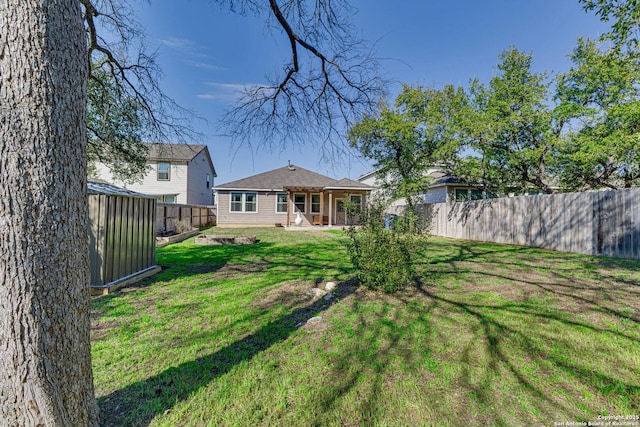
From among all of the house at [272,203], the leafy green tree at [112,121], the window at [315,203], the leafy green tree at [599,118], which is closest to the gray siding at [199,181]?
the house at [272,203]

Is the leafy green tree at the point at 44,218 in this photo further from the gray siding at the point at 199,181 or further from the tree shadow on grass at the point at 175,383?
the gray siding at the point at 199,181

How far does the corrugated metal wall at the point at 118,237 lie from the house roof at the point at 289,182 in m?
11.7

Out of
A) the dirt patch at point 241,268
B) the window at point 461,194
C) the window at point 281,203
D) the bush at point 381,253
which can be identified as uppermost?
the window at point 461,194

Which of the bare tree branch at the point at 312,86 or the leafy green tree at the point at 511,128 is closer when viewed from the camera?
the bare tree branch at the point at 312,86

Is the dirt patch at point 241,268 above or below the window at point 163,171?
below

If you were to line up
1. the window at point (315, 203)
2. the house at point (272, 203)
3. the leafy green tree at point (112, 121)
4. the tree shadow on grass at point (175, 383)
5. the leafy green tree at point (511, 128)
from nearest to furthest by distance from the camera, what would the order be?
1. the tree shadow on grass at point (175, 383)
2. the leafy green tree at point (112, 121)
3. the leafy green tree at point (511, 128)
4. the house at point (272, 203)
5. the window at point (315, 203)

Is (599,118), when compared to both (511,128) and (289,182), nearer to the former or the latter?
(511,128)

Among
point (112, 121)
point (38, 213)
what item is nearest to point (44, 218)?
point (38, 213)

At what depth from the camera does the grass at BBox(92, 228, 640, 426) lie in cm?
205

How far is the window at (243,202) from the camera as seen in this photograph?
1936 centimetres

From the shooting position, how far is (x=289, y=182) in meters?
20.5

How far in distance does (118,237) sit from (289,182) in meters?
15.7

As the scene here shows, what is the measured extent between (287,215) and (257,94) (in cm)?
1514

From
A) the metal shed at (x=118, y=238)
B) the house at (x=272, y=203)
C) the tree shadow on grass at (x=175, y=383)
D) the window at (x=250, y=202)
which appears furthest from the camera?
the window at (x=250, y=202)
